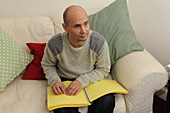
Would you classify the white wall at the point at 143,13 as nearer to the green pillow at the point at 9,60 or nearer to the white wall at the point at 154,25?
the white wall at the point at 154,25

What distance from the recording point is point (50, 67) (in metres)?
1.40

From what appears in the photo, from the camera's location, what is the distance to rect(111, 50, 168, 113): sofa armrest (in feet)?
3.92

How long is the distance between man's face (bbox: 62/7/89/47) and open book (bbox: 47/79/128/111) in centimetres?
34

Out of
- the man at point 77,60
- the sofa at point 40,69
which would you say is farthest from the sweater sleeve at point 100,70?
the sofa at point 40,69

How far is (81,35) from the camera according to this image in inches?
47.8

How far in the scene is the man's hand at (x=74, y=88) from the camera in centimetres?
122

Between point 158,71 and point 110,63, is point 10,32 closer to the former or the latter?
point 110,63

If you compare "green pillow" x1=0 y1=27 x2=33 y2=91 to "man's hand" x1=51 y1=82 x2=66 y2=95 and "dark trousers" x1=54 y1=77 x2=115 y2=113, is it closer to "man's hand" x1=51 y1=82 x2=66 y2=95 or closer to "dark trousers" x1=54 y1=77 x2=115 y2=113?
"man's hand" x1=51 y1=82 x2=66 y2=95

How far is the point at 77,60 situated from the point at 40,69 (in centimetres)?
37

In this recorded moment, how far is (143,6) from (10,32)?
126cm

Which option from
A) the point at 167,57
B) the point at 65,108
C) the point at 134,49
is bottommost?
the point at 65,108

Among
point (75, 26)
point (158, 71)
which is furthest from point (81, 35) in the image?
point (158, 71)

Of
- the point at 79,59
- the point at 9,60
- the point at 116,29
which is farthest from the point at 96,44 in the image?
the point at 9,60

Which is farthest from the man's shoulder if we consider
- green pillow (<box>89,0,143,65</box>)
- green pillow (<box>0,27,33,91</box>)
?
green pillow (<box>0,27,33,91</box>)
